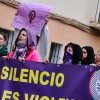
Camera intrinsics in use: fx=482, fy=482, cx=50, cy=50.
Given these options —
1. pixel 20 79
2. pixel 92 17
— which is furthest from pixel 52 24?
pixel 20 79

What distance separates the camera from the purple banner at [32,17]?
21.7 ft

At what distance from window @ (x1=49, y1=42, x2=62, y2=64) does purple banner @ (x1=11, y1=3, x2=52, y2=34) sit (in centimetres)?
564

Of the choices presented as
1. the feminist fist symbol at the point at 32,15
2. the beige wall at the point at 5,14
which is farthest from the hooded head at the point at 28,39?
the beige wall at the point at 5,14

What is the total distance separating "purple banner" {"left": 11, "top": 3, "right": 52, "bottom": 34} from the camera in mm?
6621

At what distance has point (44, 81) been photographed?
5.59 metres

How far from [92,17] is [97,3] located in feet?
1.43

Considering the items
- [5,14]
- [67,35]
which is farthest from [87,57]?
[67,35]

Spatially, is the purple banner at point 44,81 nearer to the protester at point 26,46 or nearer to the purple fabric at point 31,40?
the protester at point 26,46

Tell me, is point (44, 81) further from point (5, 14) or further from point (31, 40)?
point (5, 14)

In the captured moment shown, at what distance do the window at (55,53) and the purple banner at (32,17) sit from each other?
5.64 metres

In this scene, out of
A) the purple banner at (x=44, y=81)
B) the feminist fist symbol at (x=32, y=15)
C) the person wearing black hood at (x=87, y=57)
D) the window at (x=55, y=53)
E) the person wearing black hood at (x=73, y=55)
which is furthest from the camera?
the window at (x=55, y=53)

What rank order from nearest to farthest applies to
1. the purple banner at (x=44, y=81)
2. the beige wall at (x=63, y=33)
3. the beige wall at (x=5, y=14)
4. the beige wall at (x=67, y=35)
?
1. the purple banner at (x=44, y=81)
2. the beige wall at (x=5, y=14)
3. the beige wall at (x=63, y=33)
4. the beige wall at (x=67, y=35)

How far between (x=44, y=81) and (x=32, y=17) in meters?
1.46

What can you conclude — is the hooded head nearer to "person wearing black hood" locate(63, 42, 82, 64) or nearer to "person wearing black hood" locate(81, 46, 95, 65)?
"person wearing black hood" locate(63, 42, 82, 64)
